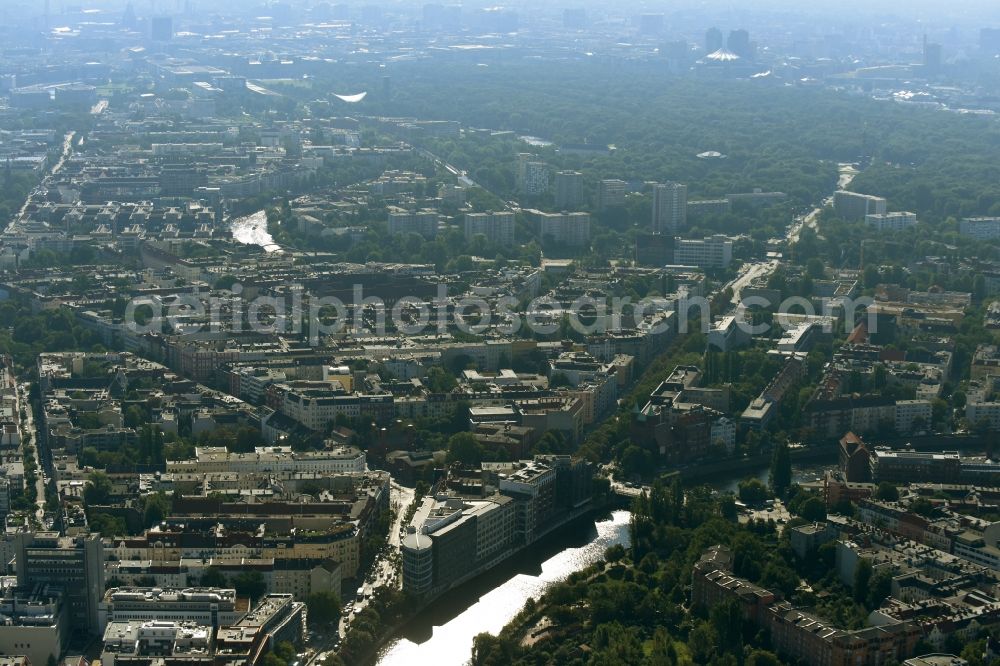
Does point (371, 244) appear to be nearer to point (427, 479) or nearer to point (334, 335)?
point (334, 335)

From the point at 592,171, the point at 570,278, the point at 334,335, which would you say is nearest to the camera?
the point at 334,335

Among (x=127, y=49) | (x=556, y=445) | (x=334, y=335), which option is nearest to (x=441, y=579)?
(x=556, y=445)

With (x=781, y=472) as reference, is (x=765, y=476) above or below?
below

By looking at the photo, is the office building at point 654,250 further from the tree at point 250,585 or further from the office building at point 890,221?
the tree at point 250,585

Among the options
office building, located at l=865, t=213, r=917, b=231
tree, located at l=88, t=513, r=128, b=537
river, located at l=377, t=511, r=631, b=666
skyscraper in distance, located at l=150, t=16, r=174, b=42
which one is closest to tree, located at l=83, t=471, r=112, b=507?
tree, located at l=88, t=513, r=128, b=537

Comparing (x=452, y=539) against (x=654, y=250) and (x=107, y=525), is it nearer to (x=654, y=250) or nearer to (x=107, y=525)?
(x=107, y=525)

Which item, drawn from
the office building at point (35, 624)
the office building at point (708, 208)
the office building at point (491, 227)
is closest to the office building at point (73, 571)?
the office building at point (35, 624)

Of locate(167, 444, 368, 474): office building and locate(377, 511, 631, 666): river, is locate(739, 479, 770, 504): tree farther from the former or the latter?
locate(167, 444, 368, 474): office building

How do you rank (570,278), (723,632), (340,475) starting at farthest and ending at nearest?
(570,278) < (340,475) < (723,632)

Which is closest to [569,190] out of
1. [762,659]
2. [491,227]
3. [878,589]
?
[491,227]
